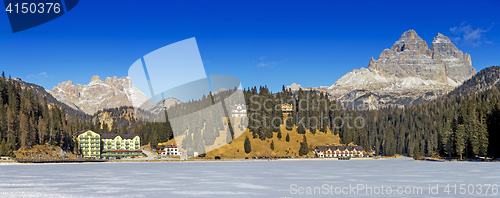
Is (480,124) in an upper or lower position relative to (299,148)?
upper

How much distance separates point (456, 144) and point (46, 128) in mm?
→ 175189

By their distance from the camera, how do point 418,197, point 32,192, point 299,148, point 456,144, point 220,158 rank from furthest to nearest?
point 299,148
point 220,158
point 456,144
point 32,192
point 418,197

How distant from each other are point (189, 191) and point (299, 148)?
155 m

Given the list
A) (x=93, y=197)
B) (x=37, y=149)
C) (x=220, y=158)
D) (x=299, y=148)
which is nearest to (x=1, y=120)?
(x=37, y=149)

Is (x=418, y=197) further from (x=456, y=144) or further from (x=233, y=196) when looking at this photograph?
(x=456, y=144)

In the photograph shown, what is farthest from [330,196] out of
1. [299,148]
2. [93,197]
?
[299,148]

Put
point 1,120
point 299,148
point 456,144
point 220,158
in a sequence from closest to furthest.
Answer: point 456,144 → point 1,120 → point 220,158 → point 299,148

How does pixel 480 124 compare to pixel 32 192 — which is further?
pixel 480 124

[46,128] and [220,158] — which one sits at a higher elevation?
[46,128]

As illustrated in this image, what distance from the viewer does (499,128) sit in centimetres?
13450

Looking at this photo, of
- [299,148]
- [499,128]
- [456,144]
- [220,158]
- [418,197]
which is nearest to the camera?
[418,197]

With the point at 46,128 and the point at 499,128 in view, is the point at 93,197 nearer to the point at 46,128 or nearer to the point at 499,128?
the point at 499,128

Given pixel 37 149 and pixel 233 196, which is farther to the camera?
pixel 37 149

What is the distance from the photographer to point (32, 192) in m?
46.1
